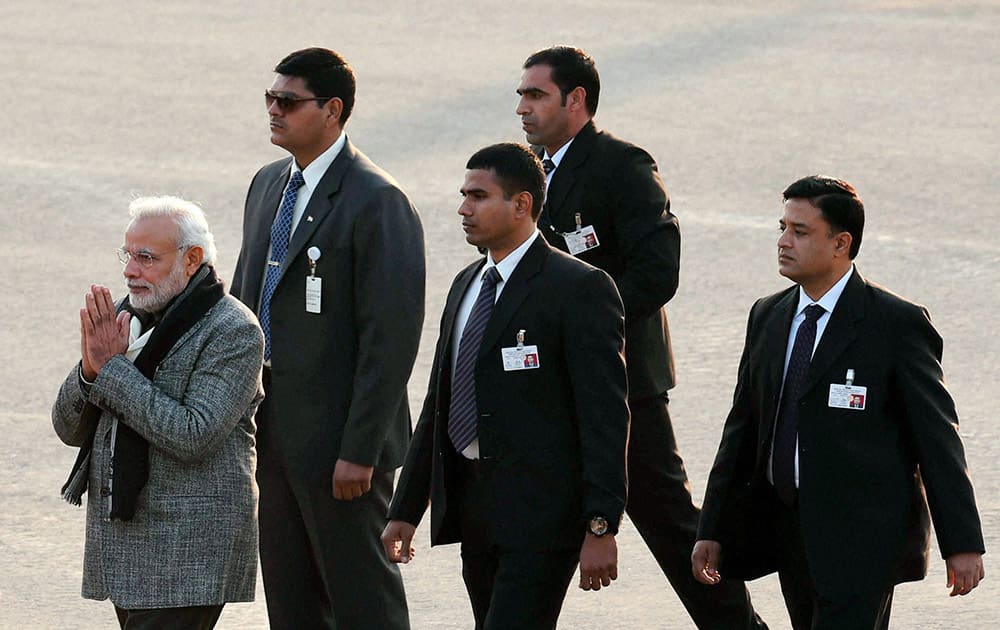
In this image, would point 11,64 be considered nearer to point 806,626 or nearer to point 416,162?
point 416,162

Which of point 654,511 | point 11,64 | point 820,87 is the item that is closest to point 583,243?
point 654,511

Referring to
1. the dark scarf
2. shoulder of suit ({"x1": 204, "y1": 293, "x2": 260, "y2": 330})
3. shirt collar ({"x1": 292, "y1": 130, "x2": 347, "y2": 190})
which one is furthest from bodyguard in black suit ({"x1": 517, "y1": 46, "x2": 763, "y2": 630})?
the dark scarf

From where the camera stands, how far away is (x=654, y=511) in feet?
22.7

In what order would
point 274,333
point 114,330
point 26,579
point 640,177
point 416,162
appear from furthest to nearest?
1. point 416,162
2. point 26,579
3. point 640,177
4. point 274,333
5. point 114,330

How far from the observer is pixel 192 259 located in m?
5.58

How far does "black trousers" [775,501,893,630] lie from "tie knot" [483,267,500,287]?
1116mm

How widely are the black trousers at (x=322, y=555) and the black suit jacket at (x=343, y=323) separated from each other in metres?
0.09

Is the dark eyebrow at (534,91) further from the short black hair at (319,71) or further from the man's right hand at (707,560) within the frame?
the man's right hand at (707,560)

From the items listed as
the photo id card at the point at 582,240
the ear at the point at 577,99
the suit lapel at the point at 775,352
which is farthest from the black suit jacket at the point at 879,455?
the ear at the point at 577,99

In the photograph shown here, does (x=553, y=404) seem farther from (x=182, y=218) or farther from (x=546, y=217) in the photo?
(x=546, y=217)

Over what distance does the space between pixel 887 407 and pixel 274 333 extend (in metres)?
2.12

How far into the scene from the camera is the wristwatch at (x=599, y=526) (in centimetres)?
554

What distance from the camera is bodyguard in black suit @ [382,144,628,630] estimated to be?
18.4ft

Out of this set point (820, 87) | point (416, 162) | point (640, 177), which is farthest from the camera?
point (820, 87)
